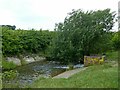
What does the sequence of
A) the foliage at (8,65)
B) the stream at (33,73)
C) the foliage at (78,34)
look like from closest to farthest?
the stream at (33,73) → the foliage at (8,65) → the foliage at (78,34)

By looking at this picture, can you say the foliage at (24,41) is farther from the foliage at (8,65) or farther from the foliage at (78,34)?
the foliage at (78,34)

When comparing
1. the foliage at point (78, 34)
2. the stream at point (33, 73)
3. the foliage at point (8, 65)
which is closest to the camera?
the stream at point (33, 73)

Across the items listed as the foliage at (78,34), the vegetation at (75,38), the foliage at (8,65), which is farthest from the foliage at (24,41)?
the foliage at (78,34)

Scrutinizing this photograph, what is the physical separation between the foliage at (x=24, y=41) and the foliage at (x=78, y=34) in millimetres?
3228

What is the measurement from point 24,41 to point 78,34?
5303mm

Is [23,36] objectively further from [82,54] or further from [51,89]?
[51,89]

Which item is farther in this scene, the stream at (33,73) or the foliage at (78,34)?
the foliage at (78,34)

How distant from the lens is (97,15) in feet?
81.9

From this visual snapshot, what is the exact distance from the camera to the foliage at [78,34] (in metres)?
23.5

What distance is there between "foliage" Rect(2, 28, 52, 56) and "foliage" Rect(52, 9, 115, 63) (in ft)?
10.6

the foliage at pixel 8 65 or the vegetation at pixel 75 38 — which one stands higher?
the vegetation at pixel 75 38

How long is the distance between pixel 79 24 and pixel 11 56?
6.02 m

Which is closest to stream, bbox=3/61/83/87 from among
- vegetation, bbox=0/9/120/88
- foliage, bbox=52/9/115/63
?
vegetation, bbox=0/9/120/88

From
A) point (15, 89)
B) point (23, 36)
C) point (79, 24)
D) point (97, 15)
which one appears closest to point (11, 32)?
point (23, 36)
